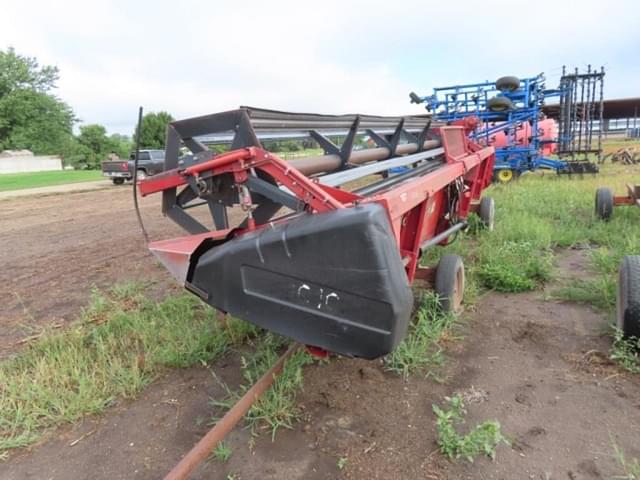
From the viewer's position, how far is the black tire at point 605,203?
6.84 metres

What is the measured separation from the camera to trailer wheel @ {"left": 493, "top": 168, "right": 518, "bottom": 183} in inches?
530

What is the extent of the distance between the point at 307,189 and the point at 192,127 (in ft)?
2.47

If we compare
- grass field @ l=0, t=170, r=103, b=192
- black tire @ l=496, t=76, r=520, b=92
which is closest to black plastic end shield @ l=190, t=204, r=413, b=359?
black tire @ l=496, t=76, r=520, b=92

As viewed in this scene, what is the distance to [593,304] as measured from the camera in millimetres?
4094

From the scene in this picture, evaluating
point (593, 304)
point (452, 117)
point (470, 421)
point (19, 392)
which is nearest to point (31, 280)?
point (19, 392)

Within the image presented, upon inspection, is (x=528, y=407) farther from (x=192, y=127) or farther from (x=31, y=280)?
(x=31, y=280)

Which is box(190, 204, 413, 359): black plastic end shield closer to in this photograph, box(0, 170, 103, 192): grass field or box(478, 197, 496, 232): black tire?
box(478, 197, 496, 232): black tire

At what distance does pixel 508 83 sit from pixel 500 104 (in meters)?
0.56

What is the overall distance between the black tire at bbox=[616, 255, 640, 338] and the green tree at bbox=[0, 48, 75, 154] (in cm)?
6032

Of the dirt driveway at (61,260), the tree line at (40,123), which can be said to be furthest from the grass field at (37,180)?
the tree line at (40,123)

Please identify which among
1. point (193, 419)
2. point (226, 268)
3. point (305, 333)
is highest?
point (226, 268)

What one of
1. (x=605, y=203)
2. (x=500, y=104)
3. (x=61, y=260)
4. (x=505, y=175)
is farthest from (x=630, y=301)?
(x=505, y=175)

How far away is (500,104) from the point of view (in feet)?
38.5

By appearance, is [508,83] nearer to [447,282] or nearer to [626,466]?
[447,282]
